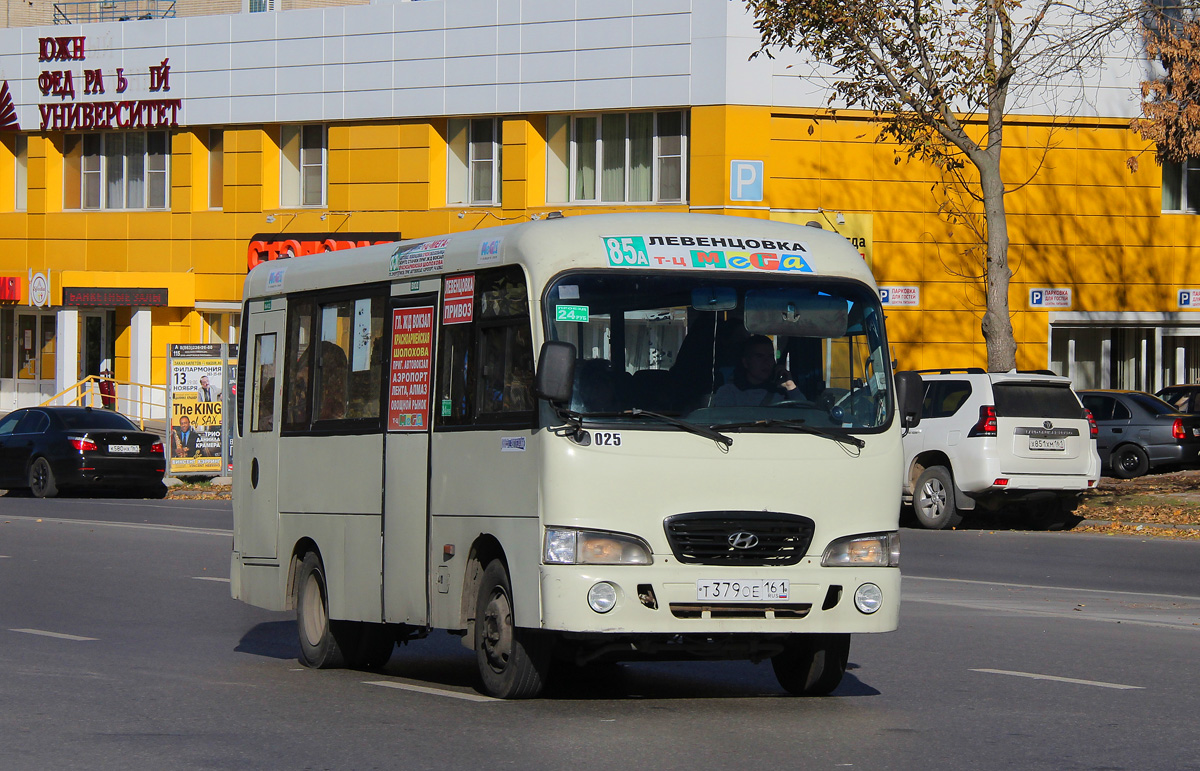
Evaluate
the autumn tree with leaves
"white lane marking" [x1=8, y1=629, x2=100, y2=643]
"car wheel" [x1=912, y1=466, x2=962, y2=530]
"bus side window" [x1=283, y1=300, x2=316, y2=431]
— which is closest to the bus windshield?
"bus side window" [x1=283, y1=300, x2=316, y2=431]

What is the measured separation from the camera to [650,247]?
8.84m

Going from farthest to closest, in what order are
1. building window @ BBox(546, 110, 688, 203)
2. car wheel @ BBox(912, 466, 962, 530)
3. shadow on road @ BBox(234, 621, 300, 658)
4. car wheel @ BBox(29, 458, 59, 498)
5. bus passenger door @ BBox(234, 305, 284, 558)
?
building window @ BBox(546, 110, 688, 203) < car wheel @ BBox(29, 458, 59, 498) < car wheel @ BBox(912, 466, 962, 530) < shadow on road @ BBox(234, 621, 300, 658) < bus passenger door @ BBox(234, 305, 284, 558)

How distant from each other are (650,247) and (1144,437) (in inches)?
972

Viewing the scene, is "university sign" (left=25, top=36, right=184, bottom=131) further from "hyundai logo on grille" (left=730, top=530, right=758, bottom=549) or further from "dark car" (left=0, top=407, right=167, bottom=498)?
"hyundai logo on grille" (left=730, top=530, right=758, bottom=549)

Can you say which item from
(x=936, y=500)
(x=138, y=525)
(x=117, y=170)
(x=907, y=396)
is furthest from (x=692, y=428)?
(x=117, y=170)

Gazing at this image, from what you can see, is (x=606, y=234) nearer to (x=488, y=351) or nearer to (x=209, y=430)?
(x=488, y=351)

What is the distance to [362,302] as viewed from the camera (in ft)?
33.8

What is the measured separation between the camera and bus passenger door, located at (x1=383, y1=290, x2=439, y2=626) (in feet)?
31.2

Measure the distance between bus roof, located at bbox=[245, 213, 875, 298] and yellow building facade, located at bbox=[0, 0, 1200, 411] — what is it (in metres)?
23.1

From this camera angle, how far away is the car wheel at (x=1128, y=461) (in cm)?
3152

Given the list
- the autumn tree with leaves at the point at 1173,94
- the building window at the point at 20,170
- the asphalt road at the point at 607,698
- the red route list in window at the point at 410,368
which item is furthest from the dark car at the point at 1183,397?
the building window at the point at 20,170

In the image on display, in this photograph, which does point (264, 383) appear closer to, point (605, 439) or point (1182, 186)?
point (605, 439)

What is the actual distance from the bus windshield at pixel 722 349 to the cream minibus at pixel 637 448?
0.01m

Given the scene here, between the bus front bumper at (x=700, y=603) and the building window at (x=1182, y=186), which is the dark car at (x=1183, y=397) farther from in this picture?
the bus front bumper at (x=700, y=603)
